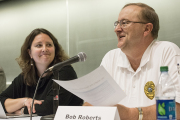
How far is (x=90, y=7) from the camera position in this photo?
3029 mm

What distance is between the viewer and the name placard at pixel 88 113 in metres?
0.90

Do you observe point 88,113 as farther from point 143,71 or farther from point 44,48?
point 44,48

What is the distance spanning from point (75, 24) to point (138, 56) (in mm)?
1561

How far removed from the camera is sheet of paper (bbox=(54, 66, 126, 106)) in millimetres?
887

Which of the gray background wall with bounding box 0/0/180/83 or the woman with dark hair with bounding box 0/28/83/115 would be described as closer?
the woman with dark hair with bounding box 0/28/83/115

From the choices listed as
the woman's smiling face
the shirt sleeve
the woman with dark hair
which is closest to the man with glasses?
the woman with dark hair

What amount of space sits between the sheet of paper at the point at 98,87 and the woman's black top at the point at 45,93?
2.91 ft

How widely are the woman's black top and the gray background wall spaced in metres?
0.86

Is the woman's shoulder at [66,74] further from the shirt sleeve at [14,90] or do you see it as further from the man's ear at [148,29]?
the man's ear at [148,29]

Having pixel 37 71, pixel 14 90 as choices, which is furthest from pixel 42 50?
pixel 14 90

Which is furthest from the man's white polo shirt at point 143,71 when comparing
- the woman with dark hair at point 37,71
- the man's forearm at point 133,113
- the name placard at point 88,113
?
the name placard at point 88,113

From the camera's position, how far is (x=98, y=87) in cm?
92

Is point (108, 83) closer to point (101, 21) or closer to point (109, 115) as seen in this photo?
point (109, 115)

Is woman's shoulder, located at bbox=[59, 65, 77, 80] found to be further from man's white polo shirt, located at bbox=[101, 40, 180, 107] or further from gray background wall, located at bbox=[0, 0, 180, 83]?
gray background wall, located at bbox=[0, 0, 180, 83]
